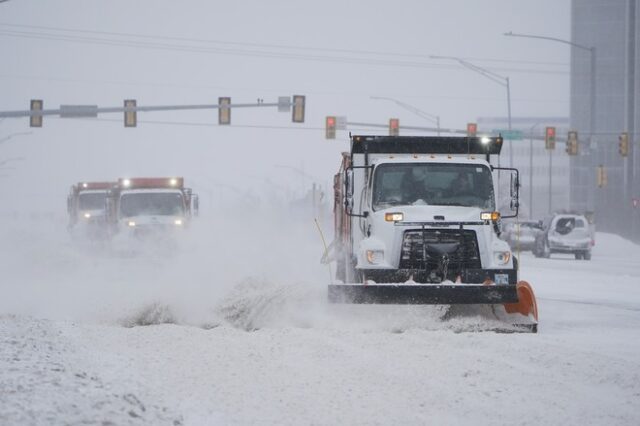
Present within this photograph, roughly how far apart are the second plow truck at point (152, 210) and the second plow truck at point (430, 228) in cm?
1837

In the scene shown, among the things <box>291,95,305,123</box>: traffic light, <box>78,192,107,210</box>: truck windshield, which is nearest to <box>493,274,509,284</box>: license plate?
<box>291,95,305,123</box>: traffic light

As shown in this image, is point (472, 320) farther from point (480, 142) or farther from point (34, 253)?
point (34, 253)

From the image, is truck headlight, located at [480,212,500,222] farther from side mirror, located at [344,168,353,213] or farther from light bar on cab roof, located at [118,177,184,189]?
light bar on cab roof, located at [118,177,184,189]

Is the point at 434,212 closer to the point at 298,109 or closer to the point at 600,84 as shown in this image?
the point at 298,109

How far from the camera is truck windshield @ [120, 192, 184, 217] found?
114 ft

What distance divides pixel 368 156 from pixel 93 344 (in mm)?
5824

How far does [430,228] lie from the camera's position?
46.9ft

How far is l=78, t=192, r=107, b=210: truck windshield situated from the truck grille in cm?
3176

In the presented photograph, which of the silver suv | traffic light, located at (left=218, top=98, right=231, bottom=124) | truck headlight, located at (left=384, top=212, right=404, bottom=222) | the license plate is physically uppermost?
traffic light, located at (left=218, top=98, right=231, bottom=124)

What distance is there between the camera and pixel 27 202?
16838 cm

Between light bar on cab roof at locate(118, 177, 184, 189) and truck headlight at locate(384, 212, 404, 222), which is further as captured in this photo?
light bar on cab roof at locate(118, 177, 184, 189)

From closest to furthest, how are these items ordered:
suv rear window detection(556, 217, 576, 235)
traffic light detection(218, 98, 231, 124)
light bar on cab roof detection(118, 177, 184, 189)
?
1. light bar on cab roof detection(118, 177, 184, 189)
2. traffic light detection(218, 98, 231, 124)
3. suv rear window detection(556, 217, 576, 235)

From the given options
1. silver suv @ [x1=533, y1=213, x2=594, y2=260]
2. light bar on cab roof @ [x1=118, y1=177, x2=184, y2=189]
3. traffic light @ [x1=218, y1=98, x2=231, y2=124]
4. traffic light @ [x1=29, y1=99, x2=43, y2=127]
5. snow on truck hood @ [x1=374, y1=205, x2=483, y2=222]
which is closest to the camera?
snow on truck hood @ [x1=374, y1=205, x2=483, y2=222]

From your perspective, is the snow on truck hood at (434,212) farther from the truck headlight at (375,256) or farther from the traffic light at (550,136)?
the traffic light at (550,136)
